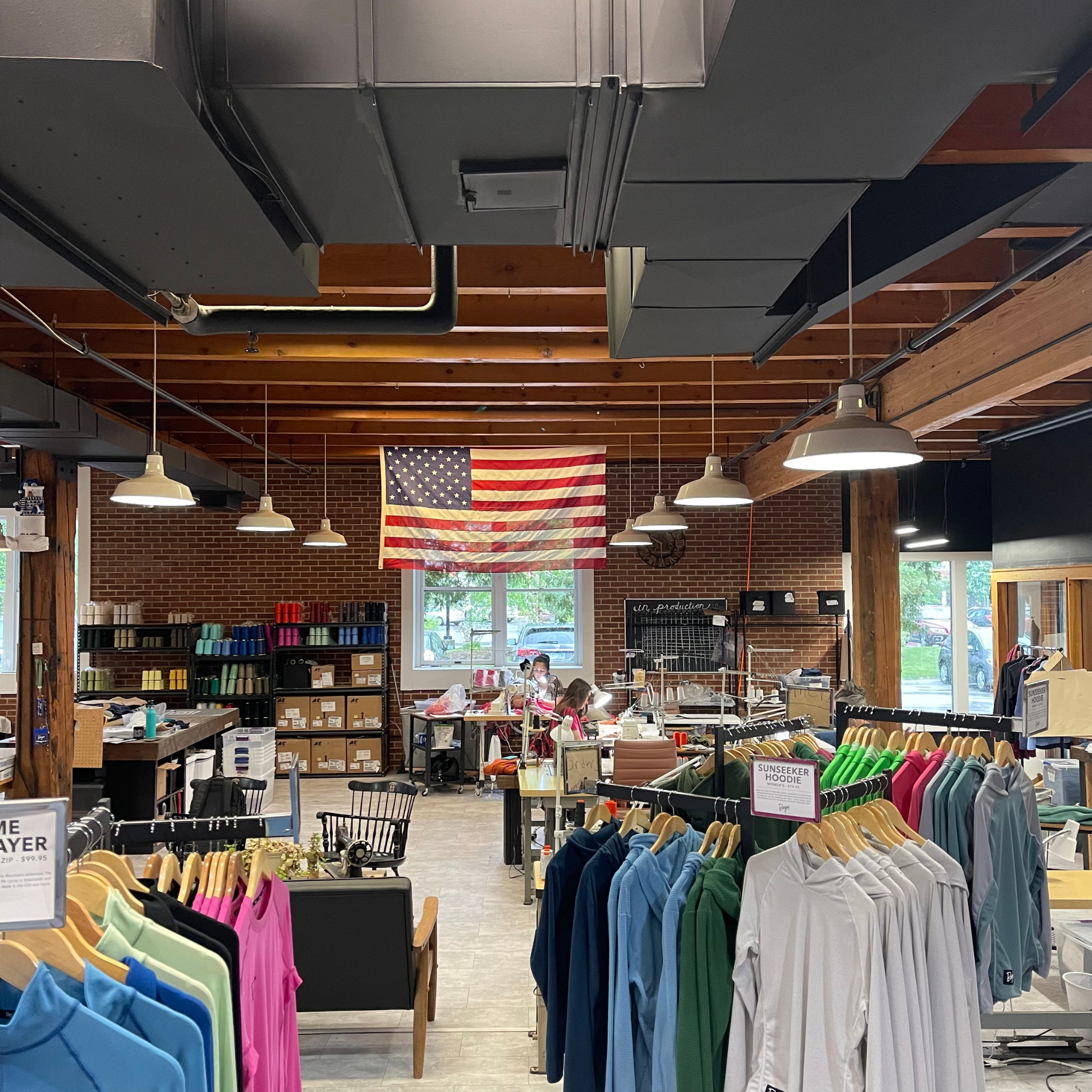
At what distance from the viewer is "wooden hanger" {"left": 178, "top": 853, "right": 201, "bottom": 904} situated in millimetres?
2430

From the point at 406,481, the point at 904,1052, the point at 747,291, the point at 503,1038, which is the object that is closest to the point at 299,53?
the point at 747,291

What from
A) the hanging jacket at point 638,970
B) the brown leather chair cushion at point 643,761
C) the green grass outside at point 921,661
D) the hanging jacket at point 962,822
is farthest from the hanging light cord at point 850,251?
the green grass outside at point 921,661

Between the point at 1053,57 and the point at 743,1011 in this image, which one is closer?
the point at 1053,57

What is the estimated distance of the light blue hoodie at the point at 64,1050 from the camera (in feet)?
5.62

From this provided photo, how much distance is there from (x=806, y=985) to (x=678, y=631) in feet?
29.7

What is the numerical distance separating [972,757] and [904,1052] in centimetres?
133

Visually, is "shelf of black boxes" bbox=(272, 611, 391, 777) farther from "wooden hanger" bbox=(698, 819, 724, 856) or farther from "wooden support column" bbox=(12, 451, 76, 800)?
"wooden hanger" bbox=(698, 819, 724, 856)

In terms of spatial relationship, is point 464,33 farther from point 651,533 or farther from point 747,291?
point 651,533

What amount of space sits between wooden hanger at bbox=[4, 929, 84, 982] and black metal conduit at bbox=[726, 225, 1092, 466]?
2827mm

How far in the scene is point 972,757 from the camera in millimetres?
3498

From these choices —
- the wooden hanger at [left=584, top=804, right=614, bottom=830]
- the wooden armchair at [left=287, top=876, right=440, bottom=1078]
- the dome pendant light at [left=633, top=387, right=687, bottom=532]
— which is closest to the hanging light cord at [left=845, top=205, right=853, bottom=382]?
the wooden hanger at [left=584, top=804, right=614, bottom=830]

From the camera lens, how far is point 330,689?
36.1 feet

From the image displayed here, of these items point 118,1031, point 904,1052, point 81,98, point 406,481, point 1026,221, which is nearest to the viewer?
point 118,1031

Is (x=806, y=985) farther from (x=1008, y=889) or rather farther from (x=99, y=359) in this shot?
(x=99, y=359)
